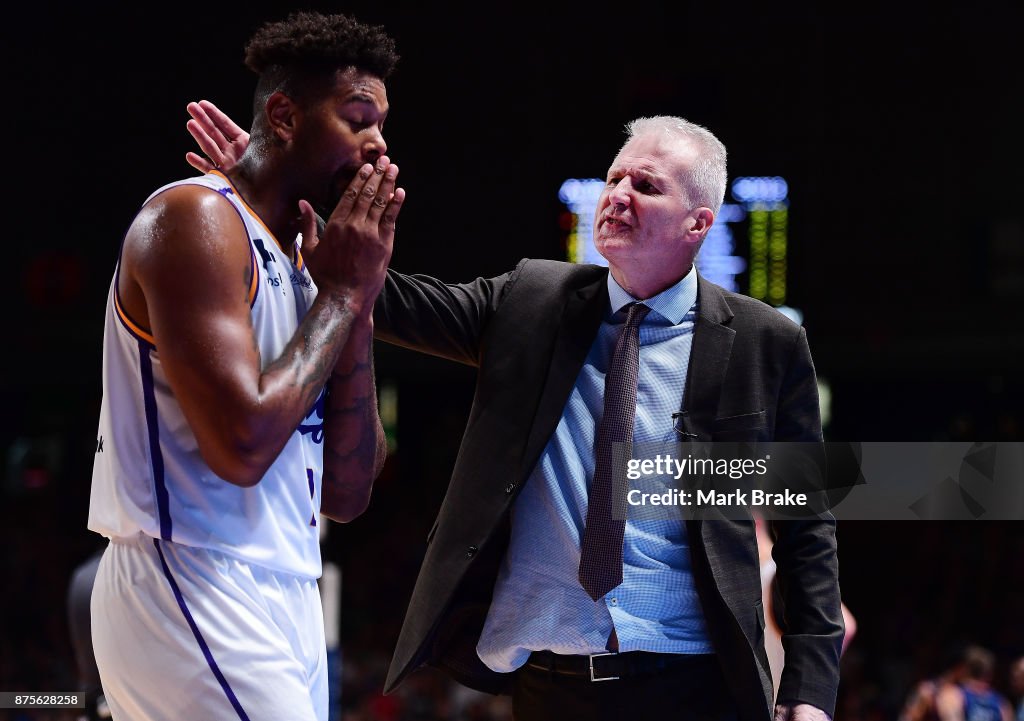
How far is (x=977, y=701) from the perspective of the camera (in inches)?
340

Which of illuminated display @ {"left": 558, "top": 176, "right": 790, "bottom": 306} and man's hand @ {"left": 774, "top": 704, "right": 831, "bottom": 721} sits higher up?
illuminated display @ {"left": 558, "top": 176, "right": 790, "bottom": 306}

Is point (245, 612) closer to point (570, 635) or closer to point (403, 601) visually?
point (570, 635)

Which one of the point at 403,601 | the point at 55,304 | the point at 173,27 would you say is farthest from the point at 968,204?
the point at 55,304

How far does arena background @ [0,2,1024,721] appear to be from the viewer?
11.1 meters

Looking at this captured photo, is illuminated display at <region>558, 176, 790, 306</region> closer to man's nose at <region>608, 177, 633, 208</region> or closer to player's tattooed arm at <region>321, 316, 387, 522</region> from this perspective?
Result: man's nose at <region>608, 177, 633, 208</region>

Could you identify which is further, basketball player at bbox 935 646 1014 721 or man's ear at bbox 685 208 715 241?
basketball player at bbox 935 646 1014 721

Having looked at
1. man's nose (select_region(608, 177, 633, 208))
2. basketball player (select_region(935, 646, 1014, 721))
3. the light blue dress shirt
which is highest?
man's nose (select_region(608, 177, 633, 208))

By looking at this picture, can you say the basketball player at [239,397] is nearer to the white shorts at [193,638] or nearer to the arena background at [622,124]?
the white shorts at [193,638]

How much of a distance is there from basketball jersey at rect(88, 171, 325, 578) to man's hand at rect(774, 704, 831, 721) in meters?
1.27

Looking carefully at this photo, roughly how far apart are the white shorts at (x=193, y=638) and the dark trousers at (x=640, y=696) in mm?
834

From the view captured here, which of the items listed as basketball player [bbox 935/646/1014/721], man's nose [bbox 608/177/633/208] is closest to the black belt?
man's nose [bbox 608/177/633/208]

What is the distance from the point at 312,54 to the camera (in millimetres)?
2299

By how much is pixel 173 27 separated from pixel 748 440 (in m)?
9.67

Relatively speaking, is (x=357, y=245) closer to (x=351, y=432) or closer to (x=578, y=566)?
(x=351, y=432)
